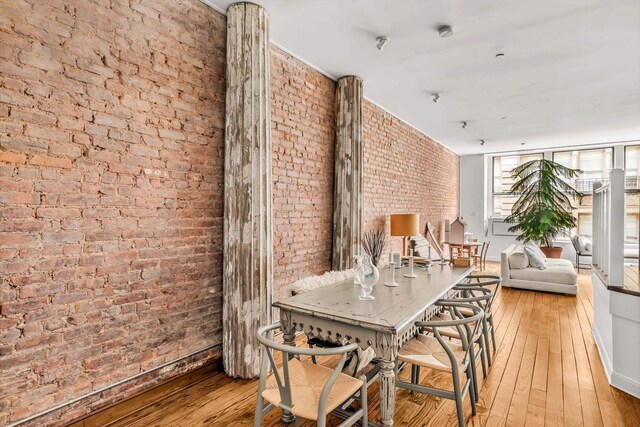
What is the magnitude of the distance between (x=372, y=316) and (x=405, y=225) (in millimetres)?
2948

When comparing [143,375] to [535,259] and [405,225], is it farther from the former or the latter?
[535,259]

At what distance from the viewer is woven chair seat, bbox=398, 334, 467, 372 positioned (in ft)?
6.85

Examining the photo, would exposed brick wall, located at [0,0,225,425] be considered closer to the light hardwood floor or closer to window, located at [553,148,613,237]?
the light hardwood floor

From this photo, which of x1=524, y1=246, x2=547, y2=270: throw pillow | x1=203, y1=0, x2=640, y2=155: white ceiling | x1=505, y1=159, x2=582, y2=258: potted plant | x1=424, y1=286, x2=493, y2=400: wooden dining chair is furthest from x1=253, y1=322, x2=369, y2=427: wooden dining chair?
x1=505, y1=159, x2=582, y2=258: potted plant

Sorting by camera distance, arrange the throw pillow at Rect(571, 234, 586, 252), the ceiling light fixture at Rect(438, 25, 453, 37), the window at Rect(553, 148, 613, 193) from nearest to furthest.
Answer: the ceiling light fixture at Rect(438, 25, 453, 37), the throw pillow at Rect(571, 234, 586, 252), the window at Rect(553, 148, 613, 193)

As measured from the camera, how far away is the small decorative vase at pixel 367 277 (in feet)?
7.53

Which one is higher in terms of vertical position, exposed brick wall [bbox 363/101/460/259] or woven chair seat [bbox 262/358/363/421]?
exposed brick wall [bbox 363/101/460/259]

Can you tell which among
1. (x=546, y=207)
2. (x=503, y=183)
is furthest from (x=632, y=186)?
(x=503, y=183)

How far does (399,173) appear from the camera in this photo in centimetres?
626

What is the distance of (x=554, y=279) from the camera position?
228 inches

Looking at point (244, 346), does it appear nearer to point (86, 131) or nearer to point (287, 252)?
point (287, 252)

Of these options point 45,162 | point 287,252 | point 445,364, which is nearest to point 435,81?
point 287,252

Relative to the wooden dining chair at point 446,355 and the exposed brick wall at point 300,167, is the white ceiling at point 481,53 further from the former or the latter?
the wooden dining chair at point 446,355

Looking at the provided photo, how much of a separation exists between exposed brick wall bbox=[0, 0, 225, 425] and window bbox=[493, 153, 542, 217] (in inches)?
369
